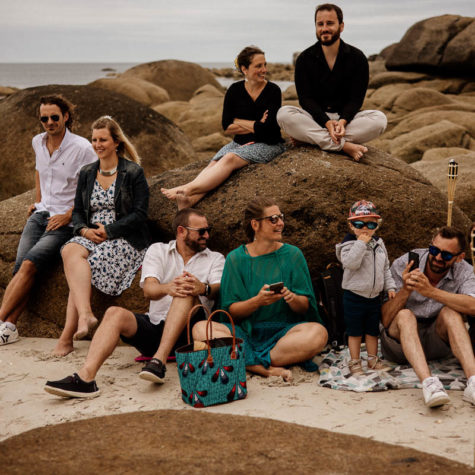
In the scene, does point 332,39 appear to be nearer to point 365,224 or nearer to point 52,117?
point 365,224

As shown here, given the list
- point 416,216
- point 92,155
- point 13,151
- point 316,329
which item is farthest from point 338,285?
point 13,151

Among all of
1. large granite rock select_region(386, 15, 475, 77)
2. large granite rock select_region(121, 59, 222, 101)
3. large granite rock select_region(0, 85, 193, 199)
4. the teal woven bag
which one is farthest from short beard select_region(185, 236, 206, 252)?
large granite rock select_region(386, 15, 475, 77)

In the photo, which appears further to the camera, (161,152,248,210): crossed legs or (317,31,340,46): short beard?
(161,152,248,210): crossed legs

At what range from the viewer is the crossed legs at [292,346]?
529cm

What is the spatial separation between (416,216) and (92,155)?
3122 mm

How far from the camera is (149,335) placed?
5.52 m

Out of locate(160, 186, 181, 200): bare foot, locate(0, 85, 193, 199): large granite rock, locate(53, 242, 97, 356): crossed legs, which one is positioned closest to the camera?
locate(53, 242, 97, 356): crossed legs

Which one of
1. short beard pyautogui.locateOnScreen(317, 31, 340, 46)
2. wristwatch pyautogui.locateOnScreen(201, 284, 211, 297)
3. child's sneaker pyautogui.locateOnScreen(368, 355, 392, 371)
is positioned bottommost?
child's sneaker pyautogui.locateOnScreen(368, 355, 392, 371)

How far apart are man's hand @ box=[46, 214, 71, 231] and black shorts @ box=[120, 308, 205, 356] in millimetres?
1583

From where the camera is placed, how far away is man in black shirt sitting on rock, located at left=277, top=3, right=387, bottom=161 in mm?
6426

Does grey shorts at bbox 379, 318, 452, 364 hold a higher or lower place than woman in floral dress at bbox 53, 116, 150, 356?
lower

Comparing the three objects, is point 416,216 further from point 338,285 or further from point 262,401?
point 262,401

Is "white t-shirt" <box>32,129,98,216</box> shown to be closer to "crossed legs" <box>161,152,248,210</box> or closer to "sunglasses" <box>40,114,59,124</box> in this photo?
"sunglasses" <box>40,114,59,124</box>

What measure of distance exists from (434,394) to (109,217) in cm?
331
